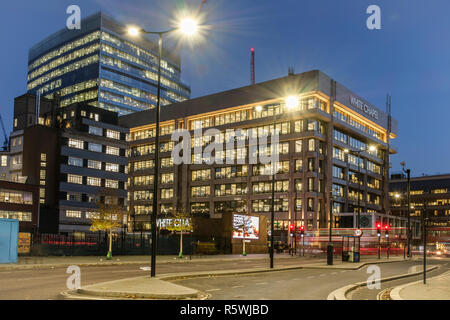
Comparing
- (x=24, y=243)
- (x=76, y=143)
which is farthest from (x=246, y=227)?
(x=76, y=143)

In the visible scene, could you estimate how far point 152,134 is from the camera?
134 meters

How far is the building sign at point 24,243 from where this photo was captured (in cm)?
4441

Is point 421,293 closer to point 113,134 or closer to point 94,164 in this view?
point 94,164

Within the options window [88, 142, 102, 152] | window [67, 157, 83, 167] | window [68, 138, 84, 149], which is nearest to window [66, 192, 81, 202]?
window [67, 157, 83, 167]

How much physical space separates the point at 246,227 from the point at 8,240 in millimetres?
36552

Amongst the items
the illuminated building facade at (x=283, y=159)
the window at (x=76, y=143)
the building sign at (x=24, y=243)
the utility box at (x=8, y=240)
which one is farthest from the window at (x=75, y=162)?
the utility box at (x=8, y=240)

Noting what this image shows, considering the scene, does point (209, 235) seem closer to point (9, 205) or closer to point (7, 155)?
point (9, 205)

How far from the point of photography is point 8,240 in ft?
112

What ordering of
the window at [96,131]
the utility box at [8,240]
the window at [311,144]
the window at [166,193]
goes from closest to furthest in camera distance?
the utility box at [8,240] → the window at [311,144] → the window at [96,131] → the window at [166,193]

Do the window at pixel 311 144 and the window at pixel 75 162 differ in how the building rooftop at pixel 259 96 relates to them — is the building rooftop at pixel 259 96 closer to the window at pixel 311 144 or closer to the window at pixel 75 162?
the window at pixel 311 144

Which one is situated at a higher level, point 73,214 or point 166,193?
point 166,193

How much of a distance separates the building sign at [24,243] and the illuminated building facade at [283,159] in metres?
50.2
